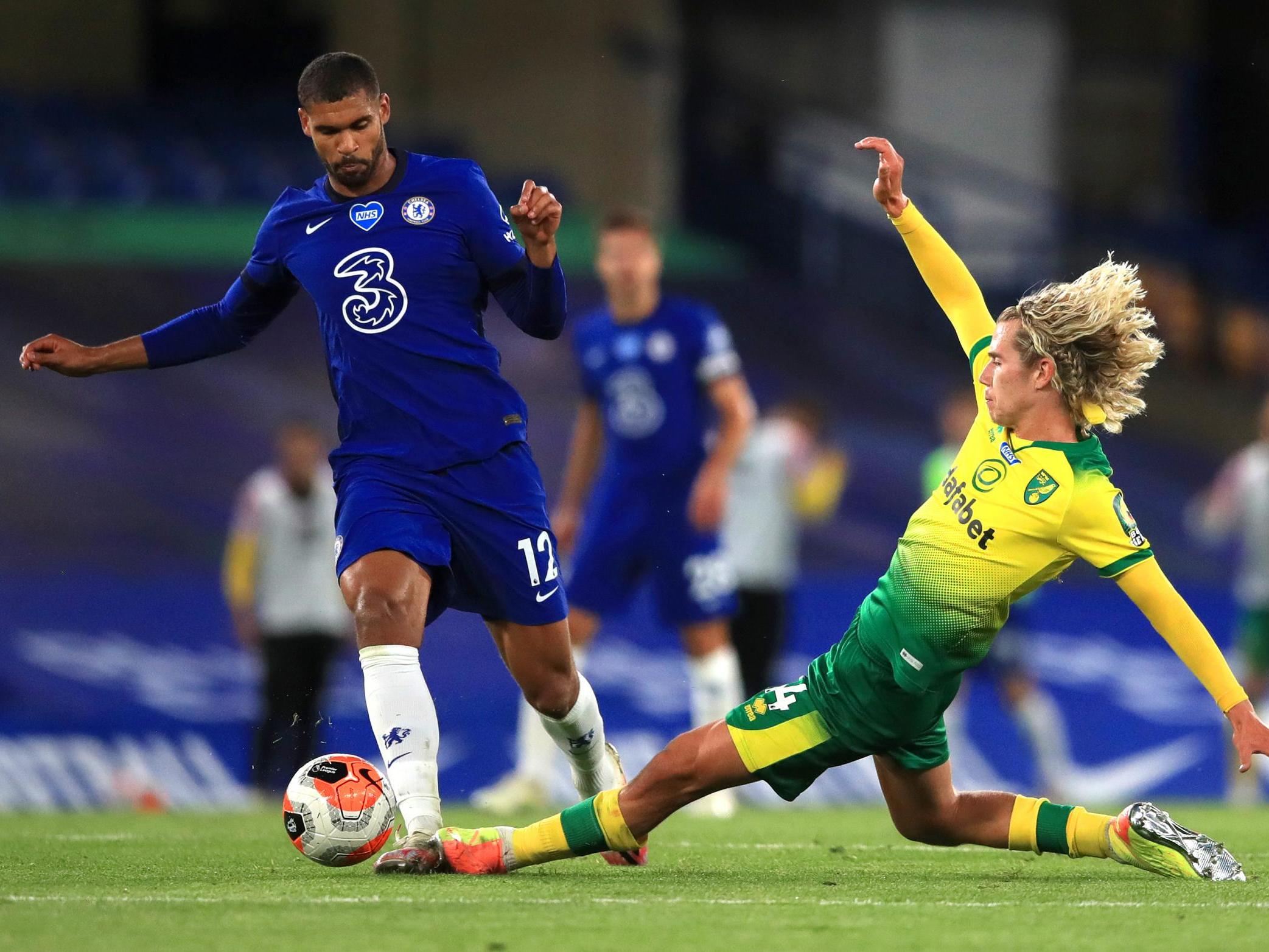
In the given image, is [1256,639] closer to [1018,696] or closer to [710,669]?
[1018,696]

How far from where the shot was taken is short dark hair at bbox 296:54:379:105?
513cm

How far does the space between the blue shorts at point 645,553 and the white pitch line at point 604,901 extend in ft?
12.3

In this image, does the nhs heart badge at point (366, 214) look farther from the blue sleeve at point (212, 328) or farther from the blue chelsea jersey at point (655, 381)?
the blue chelsea jersey at point (655, 381)

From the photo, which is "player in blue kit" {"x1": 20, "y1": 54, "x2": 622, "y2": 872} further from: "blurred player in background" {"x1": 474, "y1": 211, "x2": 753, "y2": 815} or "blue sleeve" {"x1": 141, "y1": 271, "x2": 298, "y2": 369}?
"blurred player in background" {"x1": 474, "y1": 211, "x2": 753, "y2": 815}

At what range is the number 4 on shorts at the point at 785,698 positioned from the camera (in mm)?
4797

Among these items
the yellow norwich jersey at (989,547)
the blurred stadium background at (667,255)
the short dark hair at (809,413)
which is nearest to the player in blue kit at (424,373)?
the yellow norwich jersey at (989,547)

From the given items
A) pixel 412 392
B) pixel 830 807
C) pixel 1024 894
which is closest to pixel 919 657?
pixel 1024 894

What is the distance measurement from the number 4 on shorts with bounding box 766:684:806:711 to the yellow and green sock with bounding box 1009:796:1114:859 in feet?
2.36

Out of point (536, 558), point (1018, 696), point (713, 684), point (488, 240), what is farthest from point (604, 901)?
point (1018, 696)

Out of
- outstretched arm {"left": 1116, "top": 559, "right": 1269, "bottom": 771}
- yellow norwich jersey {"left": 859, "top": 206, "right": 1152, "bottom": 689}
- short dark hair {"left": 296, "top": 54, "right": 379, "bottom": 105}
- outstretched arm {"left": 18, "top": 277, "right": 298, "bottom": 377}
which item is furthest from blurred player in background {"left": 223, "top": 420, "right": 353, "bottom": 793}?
outstretched arm {"left": 1116, "top": 559, "right": 1269, "bottom": 771}

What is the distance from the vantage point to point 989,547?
4734 millimetres

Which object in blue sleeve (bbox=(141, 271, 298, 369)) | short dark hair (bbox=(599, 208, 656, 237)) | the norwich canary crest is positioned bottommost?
the norwich canary crest

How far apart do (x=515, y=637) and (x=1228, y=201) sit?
58.5 feet

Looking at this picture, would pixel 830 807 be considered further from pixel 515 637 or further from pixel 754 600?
pixel 515 637
